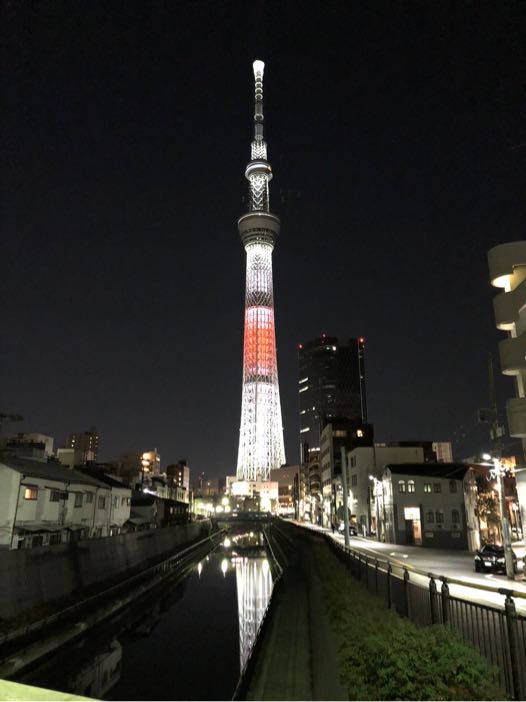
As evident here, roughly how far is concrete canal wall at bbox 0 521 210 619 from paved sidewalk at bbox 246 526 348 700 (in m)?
9.99

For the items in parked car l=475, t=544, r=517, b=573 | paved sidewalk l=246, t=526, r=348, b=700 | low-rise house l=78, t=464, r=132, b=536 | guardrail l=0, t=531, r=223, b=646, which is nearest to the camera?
paved sidewalk l=246, t=526, r=348, b=700

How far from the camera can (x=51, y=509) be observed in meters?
31.9

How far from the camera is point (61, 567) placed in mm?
24047

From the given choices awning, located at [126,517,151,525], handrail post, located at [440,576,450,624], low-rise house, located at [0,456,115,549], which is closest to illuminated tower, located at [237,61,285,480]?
awning, located at [126,517,151,525]

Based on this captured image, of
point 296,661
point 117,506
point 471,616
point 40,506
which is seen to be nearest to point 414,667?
point 471,616

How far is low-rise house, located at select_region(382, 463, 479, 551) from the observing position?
42812 millimetres

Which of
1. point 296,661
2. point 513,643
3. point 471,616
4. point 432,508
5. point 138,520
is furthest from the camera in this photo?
point 138,520

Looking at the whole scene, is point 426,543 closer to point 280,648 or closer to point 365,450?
point 365,450

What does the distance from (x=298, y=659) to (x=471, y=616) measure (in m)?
7.68

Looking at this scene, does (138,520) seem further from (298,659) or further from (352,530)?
(298,659)

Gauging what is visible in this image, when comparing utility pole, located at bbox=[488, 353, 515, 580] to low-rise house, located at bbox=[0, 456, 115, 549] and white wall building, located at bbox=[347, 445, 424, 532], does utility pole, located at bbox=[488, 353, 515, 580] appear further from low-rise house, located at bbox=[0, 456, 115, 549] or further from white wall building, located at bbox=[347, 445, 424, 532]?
white wall building, located at bbox=[347, 445, 424, 532]

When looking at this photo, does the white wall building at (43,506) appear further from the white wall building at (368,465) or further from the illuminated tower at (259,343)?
the illuminated tower at (259,343)

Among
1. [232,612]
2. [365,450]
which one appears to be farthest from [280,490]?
[232,612]

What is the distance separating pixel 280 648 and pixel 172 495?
300 ft
